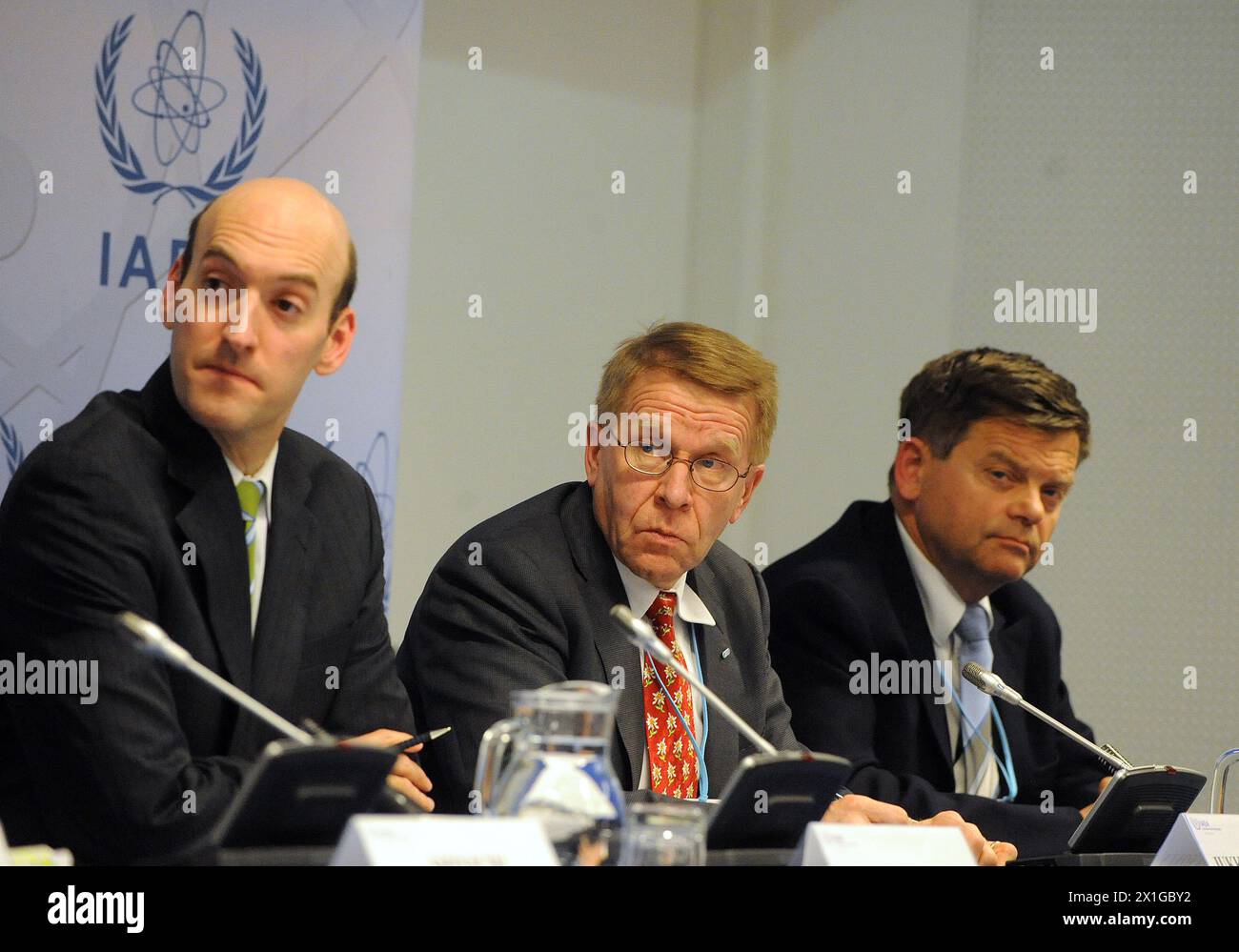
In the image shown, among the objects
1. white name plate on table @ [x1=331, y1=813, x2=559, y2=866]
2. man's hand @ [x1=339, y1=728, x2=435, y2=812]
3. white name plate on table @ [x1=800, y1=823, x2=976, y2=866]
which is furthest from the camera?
man's hand @ [x1=339, y1=728, x2=435, y2=812]

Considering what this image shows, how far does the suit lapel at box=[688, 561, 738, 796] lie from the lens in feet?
8.91

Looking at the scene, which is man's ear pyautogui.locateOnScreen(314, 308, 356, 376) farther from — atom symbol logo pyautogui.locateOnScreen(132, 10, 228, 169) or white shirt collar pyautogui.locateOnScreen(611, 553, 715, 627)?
atom symbol logo pyautogui.locateOnScreen(132, 10, 228, 169)

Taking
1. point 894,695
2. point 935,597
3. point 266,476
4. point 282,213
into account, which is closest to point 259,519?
point 266,476

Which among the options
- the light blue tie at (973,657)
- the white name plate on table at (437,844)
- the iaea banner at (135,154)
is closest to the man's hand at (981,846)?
the light blue tie at (973,657)

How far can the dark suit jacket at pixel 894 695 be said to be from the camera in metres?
2.96

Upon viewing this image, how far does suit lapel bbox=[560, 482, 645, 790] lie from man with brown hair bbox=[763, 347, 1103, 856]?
0.63 m

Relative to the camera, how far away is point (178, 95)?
11.0 feet

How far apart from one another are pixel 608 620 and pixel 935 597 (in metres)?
1.03

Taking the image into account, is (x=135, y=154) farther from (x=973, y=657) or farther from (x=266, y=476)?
(x=973, y=657)

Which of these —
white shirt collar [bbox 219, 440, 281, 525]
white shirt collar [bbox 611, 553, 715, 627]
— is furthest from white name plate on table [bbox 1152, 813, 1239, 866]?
white shirt collar [bbox 219, 440, 281, 525]

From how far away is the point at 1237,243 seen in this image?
4.82 m
